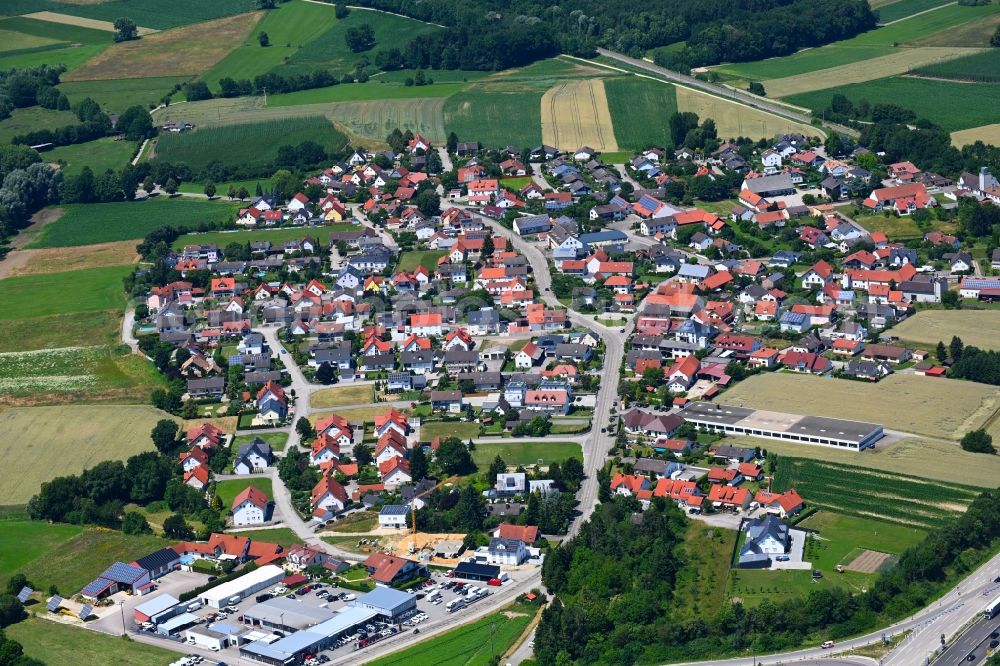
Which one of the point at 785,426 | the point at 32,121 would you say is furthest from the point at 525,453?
the point at 32,121

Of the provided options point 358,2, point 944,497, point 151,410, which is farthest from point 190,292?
point 358,2

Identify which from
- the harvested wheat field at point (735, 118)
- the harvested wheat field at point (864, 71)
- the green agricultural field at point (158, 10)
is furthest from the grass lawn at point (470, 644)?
the green agricultural field at point (158, 10)

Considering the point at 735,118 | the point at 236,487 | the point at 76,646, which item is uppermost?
the point at 735,118

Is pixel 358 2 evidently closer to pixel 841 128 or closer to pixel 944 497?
pixel 841 128

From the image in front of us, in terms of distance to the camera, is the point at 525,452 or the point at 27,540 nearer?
the point at 27,540

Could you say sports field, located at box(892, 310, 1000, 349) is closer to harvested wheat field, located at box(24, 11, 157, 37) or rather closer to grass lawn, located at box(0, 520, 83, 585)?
grass lawn, located at box(0, 520, 83, 585)

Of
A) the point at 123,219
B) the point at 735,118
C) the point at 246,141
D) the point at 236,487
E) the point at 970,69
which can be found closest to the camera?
the point at 236,487

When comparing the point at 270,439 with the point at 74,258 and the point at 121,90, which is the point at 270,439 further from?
the point at 121,90
